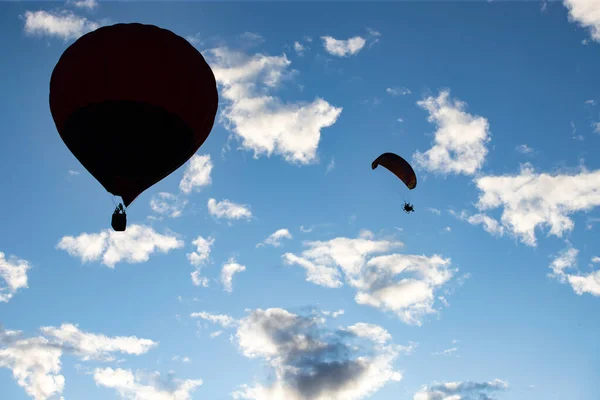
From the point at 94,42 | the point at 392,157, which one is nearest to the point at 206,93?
the point at 94,42

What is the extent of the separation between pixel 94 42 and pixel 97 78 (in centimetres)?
192

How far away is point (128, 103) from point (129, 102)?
6 cm

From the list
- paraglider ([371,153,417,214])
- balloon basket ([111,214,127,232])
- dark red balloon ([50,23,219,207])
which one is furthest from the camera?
paraglider ([371,153,417,214])

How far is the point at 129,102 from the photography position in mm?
23266

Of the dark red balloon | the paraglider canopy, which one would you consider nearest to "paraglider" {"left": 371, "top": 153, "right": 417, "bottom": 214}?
the paraglider canopy

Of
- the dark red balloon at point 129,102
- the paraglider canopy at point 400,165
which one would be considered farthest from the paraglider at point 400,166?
the dark red balloon at point 129,102

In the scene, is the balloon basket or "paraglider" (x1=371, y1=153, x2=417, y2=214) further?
"paraglider" (x1=371, y1=153, x2=417, y2=214)

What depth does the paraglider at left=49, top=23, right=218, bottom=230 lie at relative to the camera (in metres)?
23.4

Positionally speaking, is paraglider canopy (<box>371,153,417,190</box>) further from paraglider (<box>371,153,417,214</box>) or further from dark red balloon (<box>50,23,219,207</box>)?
dark red balloon (<box>50,23,219,207</box>)

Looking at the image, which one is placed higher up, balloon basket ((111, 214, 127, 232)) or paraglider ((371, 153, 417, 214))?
paraglider ((371, 153, 417, 214))

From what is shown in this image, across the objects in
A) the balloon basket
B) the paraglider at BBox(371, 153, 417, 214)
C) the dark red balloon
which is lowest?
the balloon basket

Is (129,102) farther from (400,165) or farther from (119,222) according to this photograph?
(400,165)

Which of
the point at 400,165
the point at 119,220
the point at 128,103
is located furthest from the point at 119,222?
the point at 400,165

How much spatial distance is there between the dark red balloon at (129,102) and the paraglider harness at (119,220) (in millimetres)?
589
